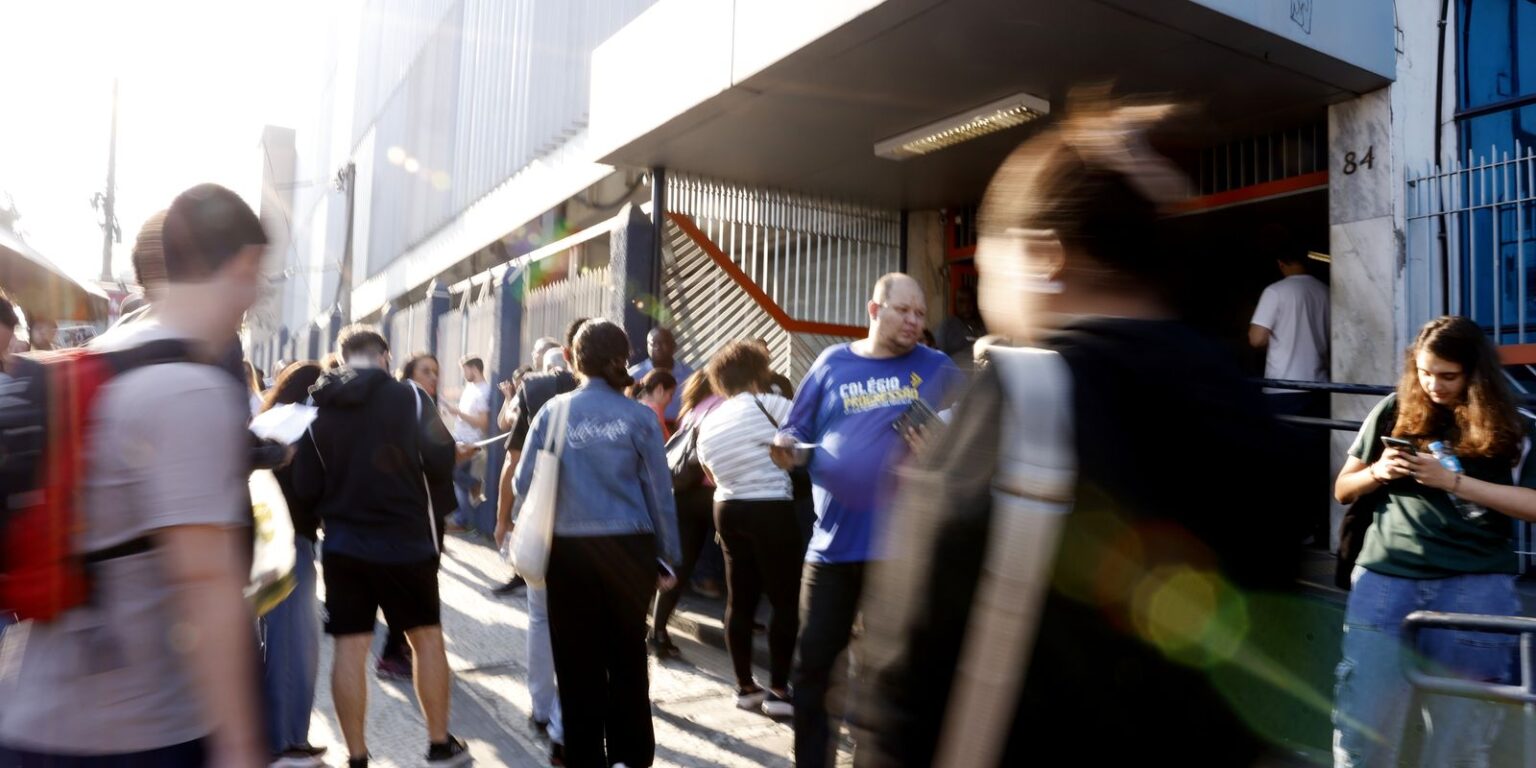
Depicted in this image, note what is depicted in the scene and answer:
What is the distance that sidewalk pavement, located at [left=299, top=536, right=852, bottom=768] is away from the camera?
16.8 feet

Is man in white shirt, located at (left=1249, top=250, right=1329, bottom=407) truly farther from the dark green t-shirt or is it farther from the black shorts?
the black shorts

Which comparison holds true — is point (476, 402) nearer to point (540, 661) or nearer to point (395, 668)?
point (395, 668)

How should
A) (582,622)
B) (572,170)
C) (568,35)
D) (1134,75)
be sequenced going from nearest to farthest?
(582,622)
(1134,75)
(572,170)
(568,35)

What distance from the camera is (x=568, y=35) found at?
47.9ft

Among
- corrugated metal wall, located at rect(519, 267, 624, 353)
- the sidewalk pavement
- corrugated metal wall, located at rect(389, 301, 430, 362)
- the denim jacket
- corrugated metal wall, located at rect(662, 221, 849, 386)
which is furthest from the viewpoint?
corrugated metal wall, located at rect(389, 301, 430, 362)

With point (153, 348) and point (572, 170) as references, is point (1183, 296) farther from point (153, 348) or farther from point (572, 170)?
point (572, 170)

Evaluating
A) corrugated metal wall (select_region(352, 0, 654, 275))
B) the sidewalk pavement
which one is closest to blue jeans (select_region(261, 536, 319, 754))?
the sidewalk pavement

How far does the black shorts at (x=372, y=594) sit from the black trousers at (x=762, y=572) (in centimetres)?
169

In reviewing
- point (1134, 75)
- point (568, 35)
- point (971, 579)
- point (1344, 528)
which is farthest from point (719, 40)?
point (568, 35)

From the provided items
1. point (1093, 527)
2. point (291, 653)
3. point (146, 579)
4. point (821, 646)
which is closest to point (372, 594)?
point (291, 653)

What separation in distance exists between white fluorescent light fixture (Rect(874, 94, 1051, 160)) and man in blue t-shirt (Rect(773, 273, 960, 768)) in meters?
3.32

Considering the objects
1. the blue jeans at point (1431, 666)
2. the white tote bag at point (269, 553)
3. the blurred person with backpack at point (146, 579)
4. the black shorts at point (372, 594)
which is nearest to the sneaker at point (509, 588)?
the black shorts at point (372, 594)

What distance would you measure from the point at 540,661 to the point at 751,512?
1.33 metres

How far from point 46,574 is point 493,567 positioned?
9.06m
